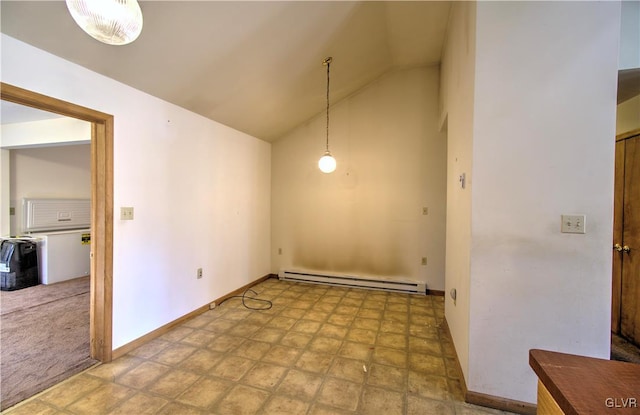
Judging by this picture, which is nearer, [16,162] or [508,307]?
[508,307]

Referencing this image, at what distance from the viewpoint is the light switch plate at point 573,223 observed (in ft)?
5.60

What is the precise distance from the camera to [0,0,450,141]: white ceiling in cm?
189

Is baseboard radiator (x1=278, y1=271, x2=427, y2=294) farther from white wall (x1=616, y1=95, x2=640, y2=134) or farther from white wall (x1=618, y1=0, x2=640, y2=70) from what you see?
white wall (x1=618, y1=0, x2=640, y2=70)

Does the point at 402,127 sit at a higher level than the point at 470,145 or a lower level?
higher

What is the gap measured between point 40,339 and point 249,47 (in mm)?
3522

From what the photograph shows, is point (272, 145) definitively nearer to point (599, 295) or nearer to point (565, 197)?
point (565, 197)

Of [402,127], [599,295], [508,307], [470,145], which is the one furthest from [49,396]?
[402,127]

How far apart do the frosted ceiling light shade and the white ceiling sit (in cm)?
78

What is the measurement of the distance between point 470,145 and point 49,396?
11.5 feet

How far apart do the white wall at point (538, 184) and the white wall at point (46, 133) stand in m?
4.48

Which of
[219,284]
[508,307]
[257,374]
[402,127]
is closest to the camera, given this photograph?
[508,307]

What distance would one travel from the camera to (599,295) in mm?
1698

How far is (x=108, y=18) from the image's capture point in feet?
3.85

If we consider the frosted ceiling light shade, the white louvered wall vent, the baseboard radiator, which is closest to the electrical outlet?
the frosted ceiling light shade
